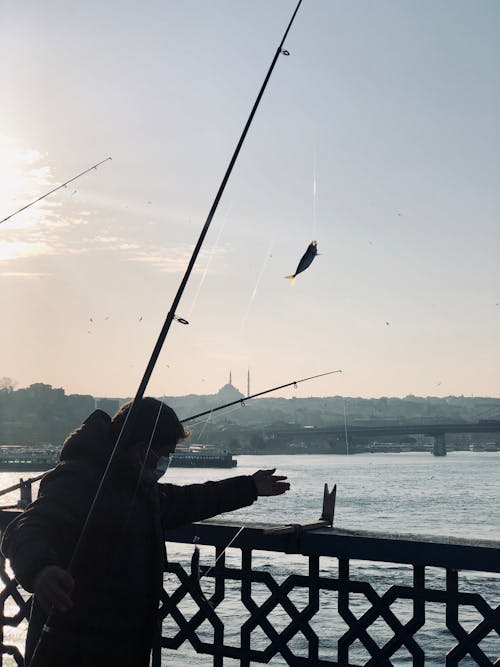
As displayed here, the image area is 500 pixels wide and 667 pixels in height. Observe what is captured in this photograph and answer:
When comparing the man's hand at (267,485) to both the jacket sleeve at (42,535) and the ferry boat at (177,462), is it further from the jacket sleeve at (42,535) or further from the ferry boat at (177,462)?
the ferry boat at (177,462)

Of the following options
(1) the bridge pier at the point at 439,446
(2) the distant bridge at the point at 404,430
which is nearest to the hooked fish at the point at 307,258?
(2) the distant bridge at the point at 404,430

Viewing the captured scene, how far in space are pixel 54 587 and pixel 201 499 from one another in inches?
41.8

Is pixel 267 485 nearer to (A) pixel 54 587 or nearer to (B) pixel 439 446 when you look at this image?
(A) pixel 54 587

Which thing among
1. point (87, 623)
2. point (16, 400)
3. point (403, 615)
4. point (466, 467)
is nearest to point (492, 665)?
point (87, 623)

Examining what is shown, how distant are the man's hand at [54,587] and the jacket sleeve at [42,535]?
0.04 meters

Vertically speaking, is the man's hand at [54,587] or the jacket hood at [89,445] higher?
the jacket hood at [89,445]

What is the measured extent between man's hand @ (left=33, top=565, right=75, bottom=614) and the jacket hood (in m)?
0.48

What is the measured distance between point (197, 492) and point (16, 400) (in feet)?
511

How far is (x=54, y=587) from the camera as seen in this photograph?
7.64ft

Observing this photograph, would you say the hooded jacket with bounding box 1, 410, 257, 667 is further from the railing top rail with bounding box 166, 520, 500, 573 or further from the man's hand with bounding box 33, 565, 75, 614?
the railing top rail with bounding box 166, 520, 500, 573

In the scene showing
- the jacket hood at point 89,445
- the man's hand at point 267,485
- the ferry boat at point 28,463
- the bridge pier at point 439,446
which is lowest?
the ferry boat at point 28,463

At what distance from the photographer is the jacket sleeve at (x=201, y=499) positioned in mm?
3273

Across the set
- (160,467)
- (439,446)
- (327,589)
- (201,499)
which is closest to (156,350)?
(160,467)

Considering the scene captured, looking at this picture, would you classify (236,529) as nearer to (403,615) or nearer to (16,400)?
(403,615)
